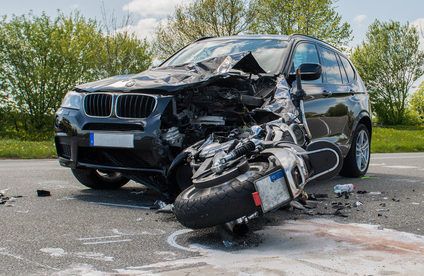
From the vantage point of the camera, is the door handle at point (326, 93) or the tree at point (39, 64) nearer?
the door handle at point (326, 93)

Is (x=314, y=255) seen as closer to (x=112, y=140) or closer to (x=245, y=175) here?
(x=245, y=175)

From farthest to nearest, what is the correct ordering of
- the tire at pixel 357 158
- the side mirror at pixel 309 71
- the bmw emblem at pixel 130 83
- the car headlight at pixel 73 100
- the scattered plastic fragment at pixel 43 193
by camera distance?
1. the tire at pixel 357 158
2. the scattered plastic fragment at pixel 43 193
3. the side mirror at pixel 309 71
4. the car headlight at pixel 73 100
5. the bmw emblem at pixel 130 83

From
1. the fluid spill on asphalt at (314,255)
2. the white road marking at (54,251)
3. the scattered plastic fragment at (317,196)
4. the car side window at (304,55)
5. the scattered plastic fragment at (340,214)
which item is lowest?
the scattered plastic fragment at (317,196)

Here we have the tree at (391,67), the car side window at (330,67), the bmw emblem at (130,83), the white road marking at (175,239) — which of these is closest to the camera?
the white road marking at (175,239)

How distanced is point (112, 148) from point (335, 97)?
3308mm

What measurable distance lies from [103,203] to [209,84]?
1627mm

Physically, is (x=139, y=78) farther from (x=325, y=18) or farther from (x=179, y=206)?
(x=325, y=18)

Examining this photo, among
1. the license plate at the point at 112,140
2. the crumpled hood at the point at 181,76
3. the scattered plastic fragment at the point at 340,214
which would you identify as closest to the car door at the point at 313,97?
the crumpled hood at the point at 181,76

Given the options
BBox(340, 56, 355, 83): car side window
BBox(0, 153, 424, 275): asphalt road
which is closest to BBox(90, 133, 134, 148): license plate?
BBox(0, 153, 424, 275): asphalt road

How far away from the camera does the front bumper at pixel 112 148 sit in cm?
550

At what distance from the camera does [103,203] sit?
6070mm

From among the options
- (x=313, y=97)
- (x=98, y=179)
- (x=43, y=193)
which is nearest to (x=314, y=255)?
(x=313, y=97)

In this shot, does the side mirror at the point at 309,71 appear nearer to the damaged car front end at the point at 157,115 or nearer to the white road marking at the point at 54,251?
the damaged car front end at the point at 157,115

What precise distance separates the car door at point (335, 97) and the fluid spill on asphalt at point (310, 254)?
2.77 m
